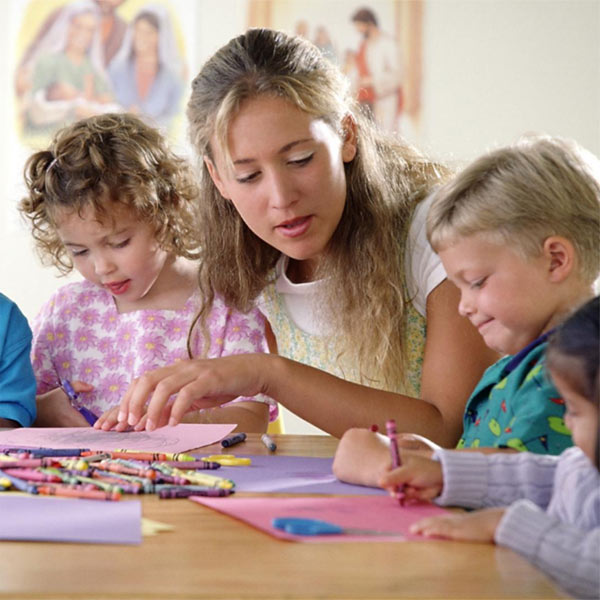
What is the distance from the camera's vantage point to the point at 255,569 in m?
0.63

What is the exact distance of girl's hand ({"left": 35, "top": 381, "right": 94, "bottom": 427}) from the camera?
1616 mm

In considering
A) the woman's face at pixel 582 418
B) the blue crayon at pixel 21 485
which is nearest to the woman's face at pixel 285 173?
the blue crayon at pixel 21 485

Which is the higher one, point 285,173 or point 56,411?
point 285,173

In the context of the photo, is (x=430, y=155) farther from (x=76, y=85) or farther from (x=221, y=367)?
(x=76, y=85)

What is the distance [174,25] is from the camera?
377 cm

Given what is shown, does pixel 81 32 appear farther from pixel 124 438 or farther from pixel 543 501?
pixel 543 501

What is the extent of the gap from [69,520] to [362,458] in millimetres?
329

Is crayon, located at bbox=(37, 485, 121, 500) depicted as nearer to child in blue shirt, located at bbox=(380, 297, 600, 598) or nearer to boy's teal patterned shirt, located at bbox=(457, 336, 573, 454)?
child in blue shirt, located at bbox=(380, 297, 600, 598)

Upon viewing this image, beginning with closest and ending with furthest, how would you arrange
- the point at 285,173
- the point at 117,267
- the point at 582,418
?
the point at 582,418, the point at 285,173, the point at 117,267

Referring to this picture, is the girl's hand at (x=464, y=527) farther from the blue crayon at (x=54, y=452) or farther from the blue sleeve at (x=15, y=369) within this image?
the blue sleeve at (x=15, y=369)

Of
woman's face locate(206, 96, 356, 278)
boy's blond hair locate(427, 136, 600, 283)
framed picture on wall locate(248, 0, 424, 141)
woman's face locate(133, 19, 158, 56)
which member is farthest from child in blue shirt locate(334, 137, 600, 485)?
woman's face locate(133, 19, 158, 56)

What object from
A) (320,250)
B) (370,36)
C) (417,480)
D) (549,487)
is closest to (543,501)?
(549,487)

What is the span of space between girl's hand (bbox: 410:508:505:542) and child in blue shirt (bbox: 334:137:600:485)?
35 cm

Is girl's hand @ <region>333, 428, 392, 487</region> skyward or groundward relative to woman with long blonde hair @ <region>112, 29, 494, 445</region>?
groundward
